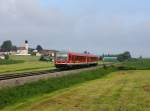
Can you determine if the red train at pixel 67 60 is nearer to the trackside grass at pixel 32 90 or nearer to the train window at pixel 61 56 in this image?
the train window at pixel 61 56

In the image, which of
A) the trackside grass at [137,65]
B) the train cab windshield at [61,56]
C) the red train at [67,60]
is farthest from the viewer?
the trackside grass at [137,65]

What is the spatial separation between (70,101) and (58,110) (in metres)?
Result: 3.48

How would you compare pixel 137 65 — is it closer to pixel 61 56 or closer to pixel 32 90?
pixel 61 56

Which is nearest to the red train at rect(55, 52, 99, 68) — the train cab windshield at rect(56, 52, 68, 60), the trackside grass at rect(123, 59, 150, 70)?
the train cab windshield at rect(56, 52, 68, 60)

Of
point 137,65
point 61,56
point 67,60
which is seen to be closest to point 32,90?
point 67,60

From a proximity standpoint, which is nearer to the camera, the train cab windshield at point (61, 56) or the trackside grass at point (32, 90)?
the trackside grass at point (32, 90)

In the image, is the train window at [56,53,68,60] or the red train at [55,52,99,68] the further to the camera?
the train window at [56,53,68,60]

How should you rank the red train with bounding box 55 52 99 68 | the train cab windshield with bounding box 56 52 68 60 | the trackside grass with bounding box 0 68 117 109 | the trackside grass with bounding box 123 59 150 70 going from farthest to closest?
the trackside grass with bounding box 123 59 150 70 < the train cab windshield with bounding box 56 52 68 60 < the red train with bounding box 55 52 99 68 < the trackside grass with bounding box 0 68 117 109

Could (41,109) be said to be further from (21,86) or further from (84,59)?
(84,59)

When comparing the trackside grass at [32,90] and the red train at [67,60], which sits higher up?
the red train at [67,60]

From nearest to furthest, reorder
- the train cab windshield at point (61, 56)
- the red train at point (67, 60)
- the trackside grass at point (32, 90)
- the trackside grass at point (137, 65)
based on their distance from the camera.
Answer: the trackside grass at point (32, 90), the red train at point (67, 60), the train cab windshield at point (61, 56), the trackside grass at point (137, 65)

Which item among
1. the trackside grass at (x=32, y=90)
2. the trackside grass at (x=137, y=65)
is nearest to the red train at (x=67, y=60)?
the trackside grass at (x=32, y=90)

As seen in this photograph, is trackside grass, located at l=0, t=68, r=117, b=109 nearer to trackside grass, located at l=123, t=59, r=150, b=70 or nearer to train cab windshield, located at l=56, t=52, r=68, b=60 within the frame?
train cab windshield, located at l=56, t=52, r=68, b=60

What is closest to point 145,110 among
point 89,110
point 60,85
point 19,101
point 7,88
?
point 89,110
